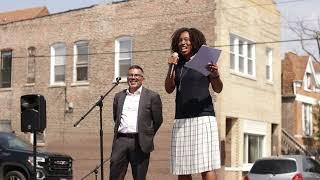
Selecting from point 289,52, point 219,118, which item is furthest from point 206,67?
point 289,52

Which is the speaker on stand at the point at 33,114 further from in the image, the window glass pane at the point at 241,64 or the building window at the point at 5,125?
the building window at the point at 5,125

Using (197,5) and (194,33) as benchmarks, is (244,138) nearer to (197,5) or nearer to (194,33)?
(197,5)

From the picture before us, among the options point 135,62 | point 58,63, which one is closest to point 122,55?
point 135,62

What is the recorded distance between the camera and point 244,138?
26500 mm

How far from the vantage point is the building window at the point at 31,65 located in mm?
→ 30078

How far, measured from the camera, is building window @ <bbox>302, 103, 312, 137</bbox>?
38.7 metres

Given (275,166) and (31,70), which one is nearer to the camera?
(275,166)

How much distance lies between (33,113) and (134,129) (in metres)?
3.03

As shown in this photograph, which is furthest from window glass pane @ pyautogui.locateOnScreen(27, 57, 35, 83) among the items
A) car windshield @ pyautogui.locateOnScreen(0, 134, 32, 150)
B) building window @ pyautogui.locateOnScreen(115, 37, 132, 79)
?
car windshield @ pyautogui.locateOnScreen(0, 134, 32, 150)

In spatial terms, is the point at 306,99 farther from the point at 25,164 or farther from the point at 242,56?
the point at 25,164

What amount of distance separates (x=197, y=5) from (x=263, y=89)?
17.3ft

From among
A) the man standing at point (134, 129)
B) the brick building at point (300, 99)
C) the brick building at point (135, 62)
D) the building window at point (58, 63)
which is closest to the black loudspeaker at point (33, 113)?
the man standing at point (134, 129)

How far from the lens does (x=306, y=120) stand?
A: 3909 centimetres

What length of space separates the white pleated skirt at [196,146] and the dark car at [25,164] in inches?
411
